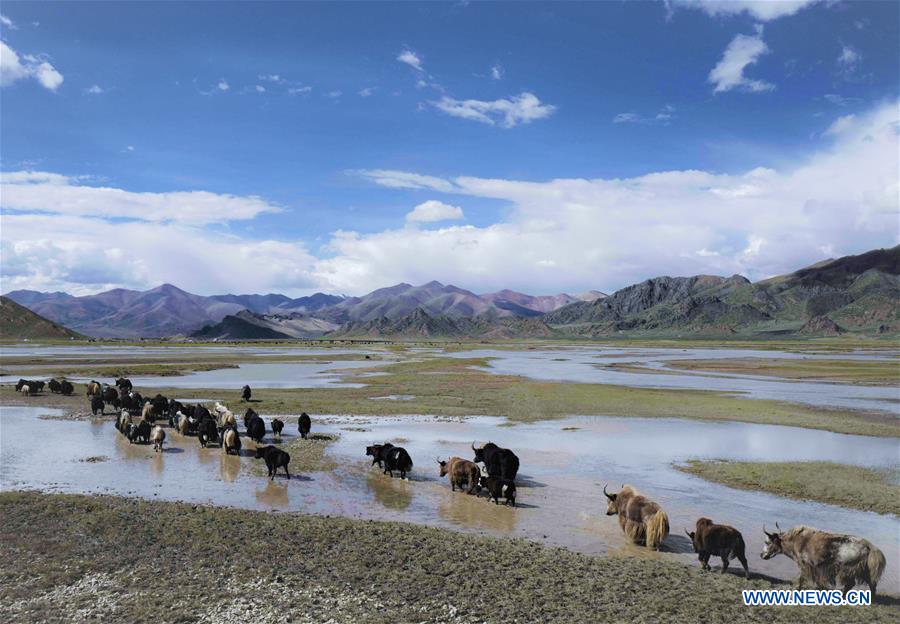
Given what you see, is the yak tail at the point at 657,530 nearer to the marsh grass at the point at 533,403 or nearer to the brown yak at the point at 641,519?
the brown yak at the point at 641,519

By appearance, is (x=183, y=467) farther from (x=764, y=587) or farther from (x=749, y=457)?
(x=749, y=457)

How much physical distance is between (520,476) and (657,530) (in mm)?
6651

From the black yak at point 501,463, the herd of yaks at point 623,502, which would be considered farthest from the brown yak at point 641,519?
the black yak at point 501,463

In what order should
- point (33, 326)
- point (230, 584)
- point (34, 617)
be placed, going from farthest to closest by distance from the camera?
point (33, 326) → point (230, 584) → point (34, 617)

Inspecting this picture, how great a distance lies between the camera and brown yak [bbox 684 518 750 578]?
36.7 ft

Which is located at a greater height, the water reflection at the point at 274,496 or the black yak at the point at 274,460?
the black yak at the point at 274,460

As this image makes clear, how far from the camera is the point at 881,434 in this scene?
1073 inches

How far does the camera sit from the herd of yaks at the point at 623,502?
401 inches

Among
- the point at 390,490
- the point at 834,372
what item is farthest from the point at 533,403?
the point at 834,372

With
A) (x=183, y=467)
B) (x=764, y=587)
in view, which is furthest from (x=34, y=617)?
(x=764, y=587)

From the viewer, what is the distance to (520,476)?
1880 cm

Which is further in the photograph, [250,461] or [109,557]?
[250,461]

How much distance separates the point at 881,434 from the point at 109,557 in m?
32.0

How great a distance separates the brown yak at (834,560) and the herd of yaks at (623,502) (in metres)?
0.01
